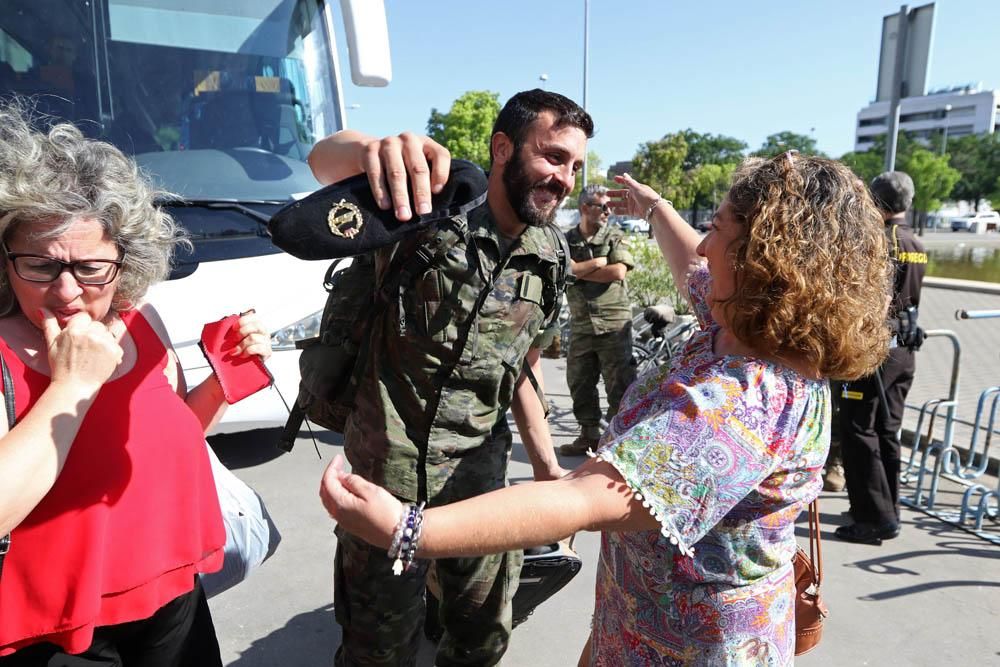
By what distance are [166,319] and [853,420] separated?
3.96 m

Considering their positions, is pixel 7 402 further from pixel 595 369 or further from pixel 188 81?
pixel 595 369

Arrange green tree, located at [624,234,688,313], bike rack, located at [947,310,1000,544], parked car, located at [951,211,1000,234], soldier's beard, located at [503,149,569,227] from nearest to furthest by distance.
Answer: soldier's beard, located at [503,149,569,227], bike rack, located at [947,310,1000,544], green tree, located at [624,234,688,313], parked car, located at [951,211,1000,234]

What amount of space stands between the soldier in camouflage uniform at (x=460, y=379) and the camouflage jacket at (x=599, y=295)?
123 inches

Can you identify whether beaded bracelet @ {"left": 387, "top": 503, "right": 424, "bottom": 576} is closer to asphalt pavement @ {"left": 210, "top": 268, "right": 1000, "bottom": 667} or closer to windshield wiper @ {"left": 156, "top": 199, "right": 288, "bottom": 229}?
asphalt pavement @ {"left": 210, "top": 268, "right": 1000, "bottom": 667}

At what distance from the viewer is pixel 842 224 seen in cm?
132

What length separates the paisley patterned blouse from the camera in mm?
1201

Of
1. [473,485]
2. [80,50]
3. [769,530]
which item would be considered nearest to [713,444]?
[769,530]

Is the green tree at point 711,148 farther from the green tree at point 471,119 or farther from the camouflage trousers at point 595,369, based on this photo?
the camouflage trousers at point 595,369

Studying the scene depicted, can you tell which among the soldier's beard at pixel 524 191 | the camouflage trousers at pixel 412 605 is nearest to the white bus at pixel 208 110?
the soldier's beard at pixel 524 191

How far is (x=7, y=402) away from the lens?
4.20 ft

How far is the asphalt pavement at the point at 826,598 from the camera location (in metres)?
2.89

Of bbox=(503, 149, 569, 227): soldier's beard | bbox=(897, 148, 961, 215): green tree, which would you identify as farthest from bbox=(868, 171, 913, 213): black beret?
bbox=(897, 148, 961, 215): green tree

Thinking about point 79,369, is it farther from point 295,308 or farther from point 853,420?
point 853,420

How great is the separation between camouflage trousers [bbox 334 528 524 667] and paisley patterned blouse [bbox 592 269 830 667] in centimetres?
65
